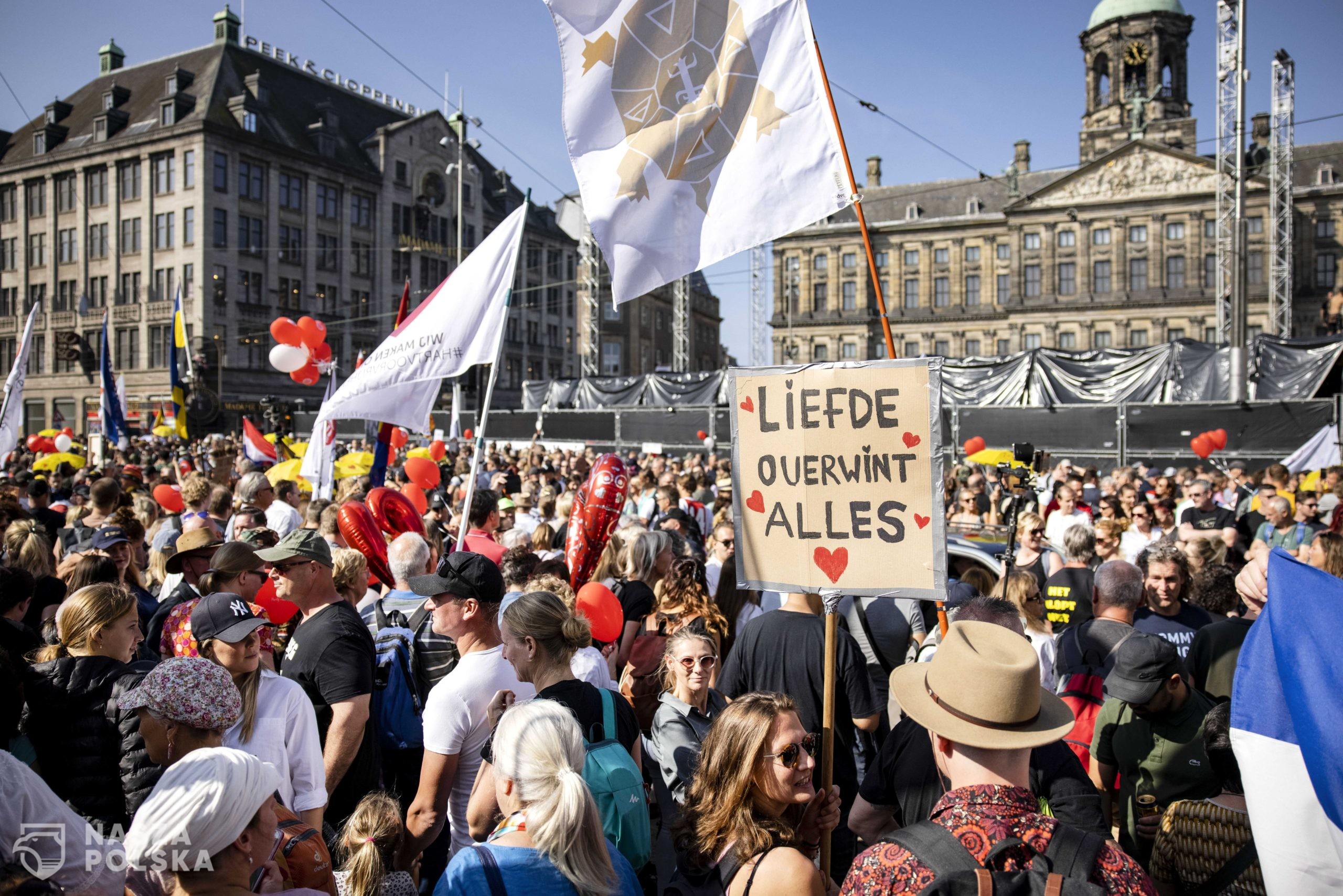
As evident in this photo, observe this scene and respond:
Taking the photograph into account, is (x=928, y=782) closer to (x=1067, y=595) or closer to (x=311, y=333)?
(x=1067, y=595)

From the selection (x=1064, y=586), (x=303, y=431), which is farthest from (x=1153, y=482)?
(x=303, y=431)

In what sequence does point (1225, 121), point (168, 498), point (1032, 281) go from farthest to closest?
point (1032, 281) < point (1225, 121) < point (168, 498)

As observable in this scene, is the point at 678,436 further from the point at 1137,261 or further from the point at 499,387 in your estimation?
the point at 1137,261

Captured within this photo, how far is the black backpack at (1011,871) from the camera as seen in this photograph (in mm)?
1884

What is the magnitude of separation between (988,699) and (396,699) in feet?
8.64

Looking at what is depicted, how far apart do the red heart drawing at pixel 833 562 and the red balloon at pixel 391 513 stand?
3.92m

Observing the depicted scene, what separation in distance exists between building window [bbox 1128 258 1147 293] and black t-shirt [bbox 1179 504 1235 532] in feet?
218

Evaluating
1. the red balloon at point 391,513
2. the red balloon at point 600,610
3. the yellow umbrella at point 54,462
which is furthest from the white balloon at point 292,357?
the red balloon at point 600,610

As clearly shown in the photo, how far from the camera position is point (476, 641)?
12.3ft

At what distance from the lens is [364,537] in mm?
5805

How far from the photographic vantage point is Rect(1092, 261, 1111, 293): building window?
6975 cm

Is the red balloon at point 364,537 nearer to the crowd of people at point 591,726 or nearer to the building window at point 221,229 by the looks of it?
the crowd of people at point 591,726

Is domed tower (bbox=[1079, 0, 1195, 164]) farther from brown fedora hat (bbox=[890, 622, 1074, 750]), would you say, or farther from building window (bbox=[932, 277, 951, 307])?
brown fedora hat (bbox=[890, 622, 1074, 750])

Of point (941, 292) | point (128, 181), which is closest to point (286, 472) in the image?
point (128, 181)
